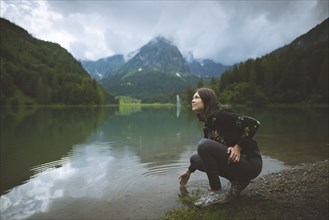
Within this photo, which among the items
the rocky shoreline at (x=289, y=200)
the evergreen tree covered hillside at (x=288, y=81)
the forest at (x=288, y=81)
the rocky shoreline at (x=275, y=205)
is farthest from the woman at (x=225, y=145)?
the forest at (x=288, y=81)

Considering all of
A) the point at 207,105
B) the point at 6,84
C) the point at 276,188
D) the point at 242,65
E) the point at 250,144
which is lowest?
the point at 276,188

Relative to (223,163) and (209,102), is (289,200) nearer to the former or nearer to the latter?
(223,163)

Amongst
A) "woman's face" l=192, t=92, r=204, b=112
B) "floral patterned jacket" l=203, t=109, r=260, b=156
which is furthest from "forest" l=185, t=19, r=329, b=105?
"woman's face" l=192, t=92, r=204, b=112

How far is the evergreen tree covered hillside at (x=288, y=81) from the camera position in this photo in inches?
5531

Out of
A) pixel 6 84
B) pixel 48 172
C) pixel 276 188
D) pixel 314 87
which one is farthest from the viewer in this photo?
pixel 6 84

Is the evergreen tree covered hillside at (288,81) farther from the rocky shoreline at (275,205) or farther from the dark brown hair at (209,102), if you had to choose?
the dark brown hair at (209,102)

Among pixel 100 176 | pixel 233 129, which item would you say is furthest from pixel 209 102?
pixel 100 176

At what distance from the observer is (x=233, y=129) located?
7305 millimetres

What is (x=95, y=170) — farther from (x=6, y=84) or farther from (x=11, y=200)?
(x=6, y=84)

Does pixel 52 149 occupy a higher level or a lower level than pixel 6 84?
lower

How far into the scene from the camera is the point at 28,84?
191000 millimetres

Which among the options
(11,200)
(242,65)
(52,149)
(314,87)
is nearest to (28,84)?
(242,65)

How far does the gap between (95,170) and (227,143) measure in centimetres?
1003

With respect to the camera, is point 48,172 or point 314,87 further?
point 314,87
